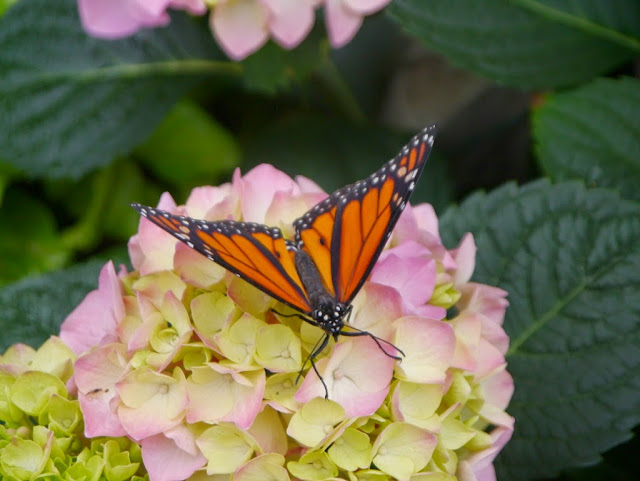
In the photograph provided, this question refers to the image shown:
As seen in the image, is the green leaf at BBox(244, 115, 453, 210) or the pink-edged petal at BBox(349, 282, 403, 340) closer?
the pink-edged petal at BBox(349, 282, 403, 340)

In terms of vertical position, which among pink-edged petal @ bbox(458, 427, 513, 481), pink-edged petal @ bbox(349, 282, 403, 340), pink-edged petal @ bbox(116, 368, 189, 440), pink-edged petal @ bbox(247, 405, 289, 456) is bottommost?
pink-edged petal @ bbox(458, 427, 513, 481)

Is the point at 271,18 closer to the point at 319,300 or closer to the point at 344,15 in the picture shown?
the point at 344,15

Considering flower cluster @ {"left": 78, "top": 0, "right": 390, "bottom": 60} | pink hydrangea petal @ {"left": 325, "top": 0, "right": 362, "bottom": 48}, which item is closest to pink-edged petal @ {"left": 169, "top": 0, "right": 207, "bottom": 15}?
flower cluster @ {"left": 78, "top": 0, "right": 390, "bottom": 60}

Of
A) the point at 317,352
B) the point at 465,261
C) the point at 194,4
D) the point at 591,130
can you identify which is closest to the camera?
the point at 317,352

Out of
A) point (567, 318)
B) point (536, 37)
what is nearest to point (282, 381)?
point (567, 318)

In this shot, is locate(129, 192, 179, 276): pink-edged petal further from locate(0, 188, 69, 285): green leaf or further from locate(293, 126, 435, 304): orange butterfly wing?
locate(0, 188, 69, 285): green leaf

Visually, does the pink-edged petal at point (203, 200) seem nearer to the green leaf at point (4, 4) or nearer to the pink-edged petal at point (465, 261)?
the pink-edged petal at point (465, 261)

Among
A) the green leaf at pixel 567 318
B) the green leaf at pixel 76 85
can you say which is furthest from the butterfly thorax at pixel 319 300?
the green leaf at pixel 76 85
